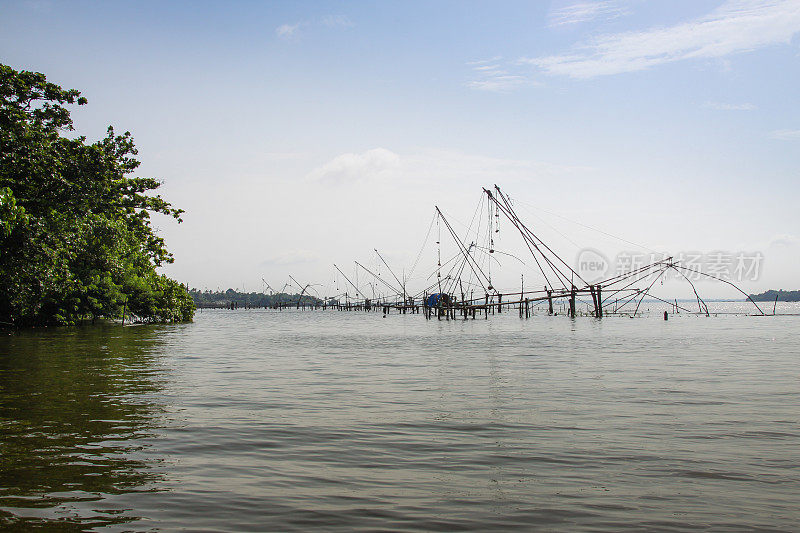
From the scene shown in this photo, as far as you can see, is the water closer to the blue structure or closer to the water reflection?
the water reflection

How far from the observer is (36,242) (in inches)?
1209

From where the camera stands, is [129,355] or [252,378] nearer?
[252,378]

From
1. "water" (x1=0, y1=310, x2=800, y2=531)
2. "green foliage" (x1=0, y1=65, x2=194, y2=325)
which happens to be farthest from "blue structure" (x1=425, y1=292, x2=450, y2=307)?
Result: "water" (x1=0, y1=310, x2=800, y2=531)

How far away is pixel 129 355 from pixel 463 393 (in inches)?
656

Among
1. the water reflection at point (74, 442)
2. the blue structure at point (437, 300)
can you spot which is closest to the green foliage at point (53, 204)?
the water reflection at point (74, 442)

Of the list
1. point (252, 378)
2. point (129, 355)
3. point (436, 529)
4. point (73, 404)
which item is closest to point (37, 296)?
point (129, 355)

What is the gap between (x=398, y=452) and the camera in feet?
27.5

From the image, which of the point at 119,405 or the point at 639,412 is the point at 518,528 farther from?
the point at 119,405

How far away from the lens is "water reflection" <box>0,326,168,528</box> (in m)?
5.89

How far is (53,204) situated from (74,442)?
3110 centimetres

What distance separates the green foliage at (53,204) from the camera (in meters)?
31.1

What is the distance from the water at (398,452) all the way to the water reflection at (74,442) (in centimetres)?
4

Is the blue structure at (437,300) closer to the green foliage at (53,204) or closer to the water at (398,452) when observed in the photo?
the green foliage at (53,204)

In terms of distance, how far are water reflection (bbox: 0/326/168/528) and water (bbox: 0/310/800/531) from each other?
4 cm
